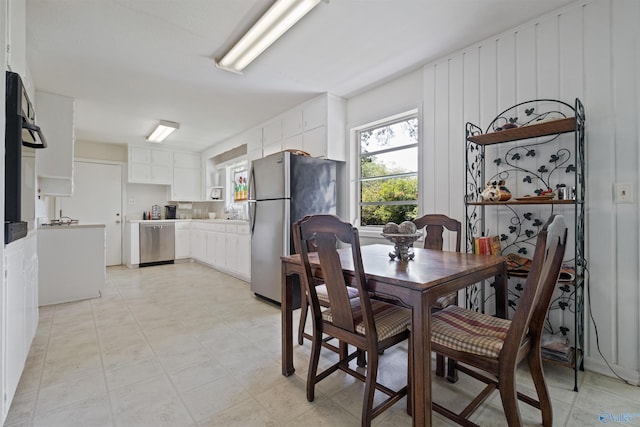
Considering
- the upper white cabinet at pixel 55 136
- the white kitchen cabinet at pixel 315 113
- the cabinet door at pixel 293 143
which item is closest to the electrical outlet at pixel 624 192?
the white kitchen cabinet at pixel 315 113

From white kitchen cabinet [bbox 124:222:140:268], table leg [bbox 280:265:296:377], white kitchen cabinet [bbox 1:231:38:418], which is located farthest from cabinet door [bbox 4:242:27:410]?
white kitchen cabinet [bbox 124:222:140:268]

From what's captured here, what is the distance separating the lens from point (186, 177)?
647 centimetres

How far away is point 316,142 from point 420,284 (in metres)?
2.75

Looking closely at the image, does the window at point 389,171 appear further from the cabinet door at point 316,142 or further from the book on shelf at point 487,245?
the book on shelf at point 487,245

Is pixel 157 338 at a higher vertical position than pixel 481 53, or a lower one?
lower

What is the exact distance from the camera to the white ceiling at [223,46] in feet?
6.77

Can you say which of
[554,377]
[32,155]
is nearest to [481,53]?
[554,377]

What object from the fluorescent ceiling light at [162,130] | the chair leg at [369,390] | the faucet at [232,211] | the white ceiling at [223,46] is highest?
the white ceiling at [223,46]

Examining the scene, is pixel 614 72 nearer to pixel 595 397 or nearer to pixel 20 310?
pixel 595 397

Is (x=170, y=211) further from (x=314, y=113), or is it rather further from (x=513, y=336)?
(x=513, y=336)

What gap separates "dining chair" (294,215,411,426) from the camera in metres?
1.38

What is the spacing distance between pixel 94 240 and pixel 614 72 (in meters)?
5.06

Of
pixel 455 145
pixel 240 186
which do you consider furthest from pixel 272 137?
pixel 455 145

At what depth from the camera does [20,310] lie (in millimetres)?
1748
